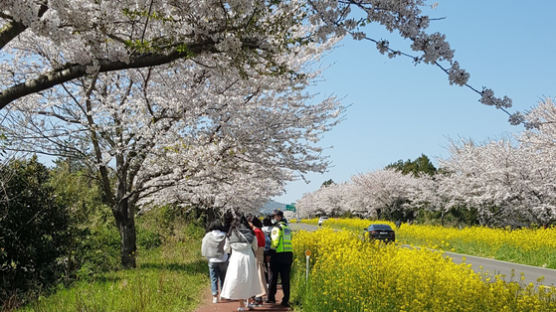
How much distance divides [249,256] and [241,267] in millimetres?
263

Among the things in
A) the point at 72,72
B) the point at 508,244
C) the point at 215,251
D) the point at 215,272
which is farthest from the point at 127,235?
the point at 508,244

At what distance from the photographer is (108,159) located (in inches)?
452

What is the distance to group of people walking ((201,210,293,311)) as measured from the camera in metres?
8.59

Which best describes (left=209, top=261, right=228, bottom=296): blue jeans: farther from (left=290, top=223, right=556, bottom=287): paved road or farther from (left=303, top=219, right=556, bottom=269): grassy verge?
(left=303, top=219, right=556, bottom=269): grassy verge

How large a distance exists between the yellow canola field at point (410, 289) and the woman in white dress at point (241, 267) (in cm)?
108

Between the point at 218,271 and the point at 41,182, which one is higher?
the point at 41,182

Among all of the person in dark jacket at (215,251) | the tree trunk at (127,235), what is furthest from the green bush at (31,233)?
the person in dark jacket at (215,251)

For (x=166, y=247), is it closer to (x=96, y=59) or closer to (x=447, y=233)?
(x=96, y=59)

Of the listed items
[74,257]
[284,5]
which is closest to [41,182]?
[74,257]

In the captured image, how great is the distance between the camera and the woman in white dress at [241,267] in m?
8.50

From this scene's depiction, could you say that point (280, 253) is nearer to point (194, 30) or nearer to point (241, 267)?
point (241, 267)

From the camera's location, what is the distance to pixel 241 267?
8.66 metres

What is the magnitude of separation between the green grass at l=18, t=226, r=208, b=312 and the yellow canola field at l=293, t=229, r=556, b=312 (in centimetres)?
261

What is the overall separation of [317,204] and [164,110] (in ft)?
261
